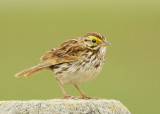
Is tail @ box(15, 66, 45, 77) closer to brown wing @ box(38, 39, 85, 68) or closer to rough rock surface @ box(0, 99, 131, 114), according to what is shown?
brown wing @ box(38, 39, 85, 68)

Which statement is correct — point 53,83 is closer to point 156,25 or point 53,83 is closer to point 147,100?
point 147,100

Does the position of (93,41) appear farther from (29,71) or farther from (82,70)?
(29,71)

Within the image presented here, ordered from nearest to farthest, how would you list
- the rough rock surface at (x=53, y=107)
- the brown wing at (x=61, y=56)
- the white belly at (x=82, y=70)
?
the rough rock surface at (x=53, y=107), the white belly at (x=82, y=70), the brown wing at (x=61, y=56)

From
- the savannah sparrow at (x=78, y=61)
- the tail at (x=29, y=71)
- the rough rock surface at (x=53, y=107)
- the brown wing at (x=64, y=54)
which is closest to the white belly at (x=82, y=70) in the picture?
the savannah sparrow at (x=78, y=61)

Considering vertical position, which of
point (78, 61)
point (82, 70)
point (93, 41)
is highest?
point (93, 41)

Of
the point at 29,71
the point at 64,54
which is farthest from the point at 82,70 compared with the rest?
the point at 29,71

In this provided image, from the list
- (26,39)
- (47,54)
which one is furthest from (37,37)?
(47,54)

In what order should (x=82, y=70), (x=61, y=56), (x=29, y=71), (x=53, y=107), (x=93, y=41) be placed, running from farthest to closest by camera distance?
1. (x=61, y=56)
2. (x=93, y=41)
3. (x=29, y=71)
4. (x=82, y=70)
5. (x=53, y=107)

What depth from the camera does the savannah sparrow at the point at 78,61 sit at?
8086 millimetres

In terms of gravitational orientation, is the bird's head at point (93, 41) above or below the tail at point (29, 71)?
above

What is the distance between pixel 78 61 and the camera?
26.7 feet

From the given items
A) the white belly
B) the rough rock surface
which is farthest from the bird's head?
the rough rock surface

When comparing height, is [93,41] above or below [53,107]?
above

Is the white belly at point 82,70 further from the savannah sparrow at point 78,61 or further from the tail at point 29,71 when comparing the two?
the tail at point 29,71
